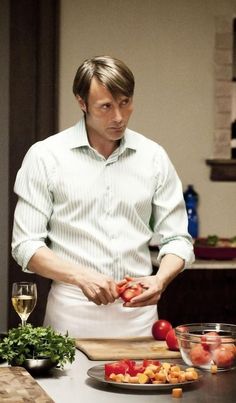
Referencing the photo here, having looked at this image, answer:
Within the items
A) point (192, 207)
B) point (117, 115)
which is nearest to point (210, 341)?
point (117, 115)

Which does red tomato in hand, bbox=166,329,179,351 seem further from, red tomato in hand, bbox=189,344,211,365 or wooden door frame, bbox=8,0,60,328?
wooden door frame, bbox=8,0,60,328

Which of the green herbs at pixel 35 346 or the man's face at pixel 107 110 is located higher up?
the man's face at pixel 107 110

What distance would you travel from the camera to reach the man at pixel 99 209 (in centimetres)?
324

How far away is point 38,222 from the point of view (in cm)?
326

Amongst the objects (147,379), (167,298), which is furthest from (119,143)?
(167,298)

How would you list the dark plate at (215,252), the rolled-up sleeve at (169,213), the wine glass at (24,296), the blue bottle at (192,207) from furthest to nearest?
the blue bottle at (192,207) < the dark plate at (215,252) < the rolled-up sleeve at (169,213) < the wine glass at (24,296)

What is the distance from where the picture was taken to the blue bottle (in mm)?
5680

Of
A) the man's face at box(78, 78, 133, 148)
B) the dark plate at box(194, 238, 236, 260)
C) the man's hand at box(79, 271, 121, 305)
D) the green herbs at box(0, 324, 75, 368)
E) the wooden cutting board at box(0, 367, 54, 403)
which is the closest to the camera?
the wooden cutting board at box(0, 367, 54, 403)

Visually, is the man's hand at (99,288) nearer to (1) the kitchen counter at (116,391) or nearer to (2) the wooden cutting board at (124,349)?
(2) the wooden cutting board at (124,349)

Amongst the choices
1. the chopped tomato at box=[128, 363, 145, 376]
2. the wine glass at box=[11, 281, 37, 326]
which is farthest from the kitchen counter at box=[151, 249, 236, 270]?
the chopped tomato at box=[128, 363, 145, 376]

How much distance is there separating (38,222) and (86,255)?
0.20 m

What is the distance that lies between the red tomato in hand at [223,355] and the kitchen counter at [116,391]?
0.13 feet

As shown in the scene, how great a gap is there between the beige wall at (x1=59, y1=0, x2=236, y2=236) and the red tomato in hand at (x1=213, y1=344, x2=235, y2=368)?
3.10 m

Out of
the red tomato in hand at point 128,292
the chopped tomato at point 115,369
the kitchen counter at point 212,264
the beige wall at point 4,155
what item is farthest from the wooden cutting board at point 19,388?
the beige wall at point 4,155
